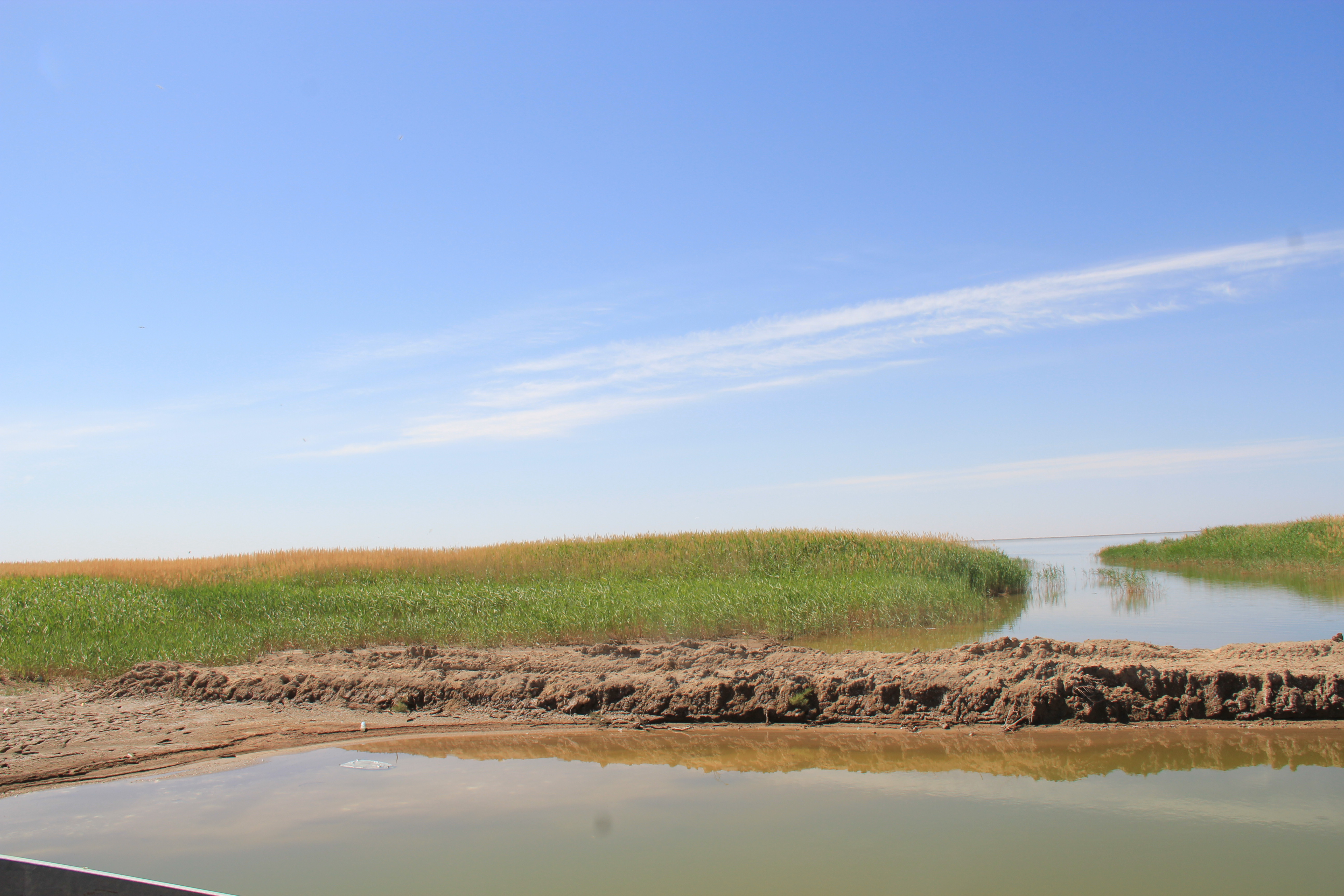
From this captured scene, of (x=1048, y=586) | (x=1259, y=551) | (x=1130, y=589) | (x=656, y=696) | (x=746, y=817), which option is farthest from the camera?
(x=1259, y=551)

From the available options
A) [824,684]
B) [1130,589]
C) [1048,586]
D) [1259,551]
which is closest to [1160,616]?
[1130,589]

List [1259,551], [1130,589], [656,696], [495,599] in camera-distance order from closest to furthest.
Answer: [656,696], [495,599], [1130,589], [1259,551]

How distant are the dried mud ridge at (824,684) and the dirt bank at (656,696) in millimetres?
15

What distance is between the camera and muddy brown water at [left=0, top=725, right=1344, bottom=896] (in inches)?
155

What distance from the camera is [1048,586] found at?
21.3m

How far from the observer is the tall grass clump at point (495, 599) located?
11180mm

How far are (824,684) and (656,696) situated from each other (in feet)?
4.98

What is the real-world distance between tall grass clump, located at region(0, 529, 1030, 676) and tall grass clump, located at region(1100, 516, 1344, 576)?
974cm

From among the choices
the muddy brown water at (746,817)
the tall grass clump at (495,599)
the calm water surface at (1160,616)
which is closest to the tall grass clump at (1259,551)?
the calm water surface at (1160,616)

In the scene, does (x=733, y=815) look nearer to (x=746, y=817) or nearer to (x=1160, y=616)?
(x=746, y=817)

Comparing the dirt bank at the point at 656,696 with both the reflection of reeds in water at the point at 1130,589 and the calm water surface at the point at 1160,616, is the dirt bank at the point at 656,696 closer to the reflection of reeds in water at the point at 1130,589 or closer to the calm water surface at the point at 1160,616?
the calm water surface at the point at 1160,616

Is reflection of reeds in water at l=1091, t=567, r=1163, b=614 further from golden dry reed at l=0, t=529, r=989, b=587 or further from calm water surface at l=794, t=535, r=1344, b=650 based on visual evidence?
golden dry reed at l=0, t=529, r=989, b=587

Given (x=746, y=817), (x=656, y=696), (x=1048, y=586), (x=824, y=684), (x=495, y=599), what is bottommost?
(x=1048, y=586)

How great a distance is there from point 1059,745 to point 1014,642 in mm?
2611
